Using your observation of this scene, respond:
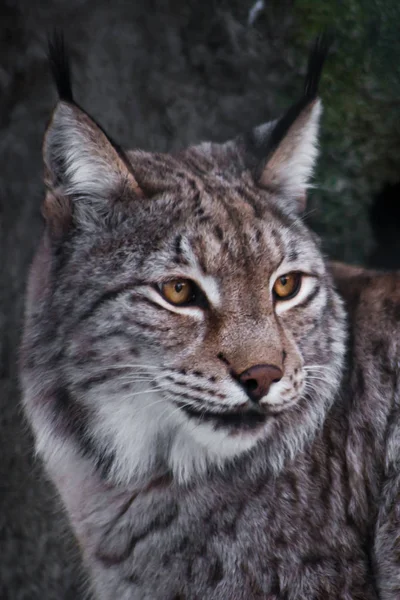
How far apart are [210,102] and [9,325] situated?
189 cm

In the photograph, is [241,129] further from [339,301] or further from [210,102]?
[339,301]

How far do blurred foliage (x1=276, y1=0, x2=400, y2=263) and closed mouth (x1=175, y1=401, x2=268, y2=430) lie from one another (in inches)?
108

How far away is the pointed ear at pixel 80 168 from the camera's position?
300cm

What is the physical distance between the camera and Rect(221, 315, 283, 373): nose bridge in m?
2.76

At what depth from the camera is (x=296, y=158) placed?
11.0 ft

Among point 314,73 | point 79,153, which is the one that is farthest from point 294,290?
point 79,153

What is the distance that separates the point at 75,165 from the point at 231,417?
1.05 meters

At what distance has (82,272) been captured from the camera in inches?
122

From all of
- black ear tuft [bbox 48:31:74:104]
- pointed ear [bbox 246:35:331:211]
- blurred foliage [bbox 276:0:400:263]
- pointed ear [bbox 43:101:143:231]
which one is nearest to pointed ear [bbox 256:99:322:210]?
pointed ear [bbox 246:35:331:211]

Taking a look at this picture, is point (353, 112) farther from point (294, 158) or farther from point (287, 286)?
point (287, 286)

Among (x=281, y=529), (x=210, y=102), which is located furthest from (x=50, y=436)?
(x=210, y=102)

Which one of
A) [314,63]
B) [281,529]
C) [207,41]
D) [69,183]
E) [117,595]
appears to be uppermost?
[207,41]

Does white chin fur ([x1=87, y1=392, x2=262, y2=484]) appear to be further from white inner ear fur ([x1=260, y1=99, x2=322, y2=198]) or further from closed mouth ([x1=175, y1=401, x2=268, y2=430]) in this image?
white inner ear fur ([x1=260, y1=99, x2=322, y2=198])

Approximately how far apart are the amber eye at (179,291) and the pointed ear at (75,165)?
15.0 inches
